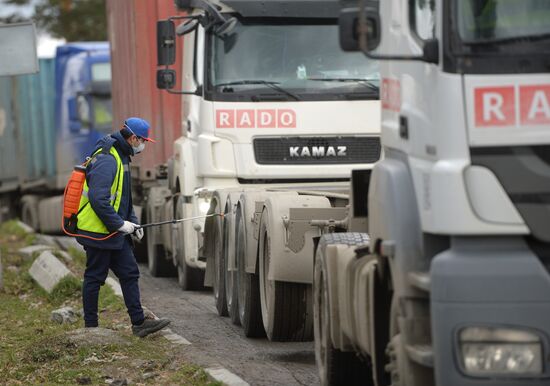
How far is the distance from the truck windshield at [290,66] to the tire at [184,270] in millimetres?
2262

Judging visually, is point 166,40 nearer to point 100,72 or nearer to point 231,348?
point 231,348

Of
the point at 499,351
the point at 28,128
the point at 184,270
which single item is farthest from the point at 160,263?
the point at 28,128

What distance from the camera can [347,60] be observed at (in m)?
14.4

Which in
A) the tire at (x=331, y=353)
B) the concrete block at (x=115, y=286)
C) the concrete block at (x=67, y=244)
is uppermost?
the tire at (x=331, y=353)

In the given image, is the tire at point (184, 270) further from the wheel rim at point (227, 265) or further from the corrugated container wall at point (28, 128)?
the corrugated container wall at point (28, 128)

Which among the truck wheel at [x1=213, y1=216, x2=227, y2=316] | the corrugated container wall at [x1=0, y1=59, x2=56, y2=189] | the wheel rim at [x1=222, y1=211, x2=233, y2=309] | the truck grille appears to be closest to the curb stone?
the wheel rim at [x1=222, y1=211, x2=233, y2=309]

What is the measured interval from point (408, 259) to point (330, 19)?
7.29 m

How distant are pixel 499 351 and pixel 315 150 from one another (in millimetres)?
7664

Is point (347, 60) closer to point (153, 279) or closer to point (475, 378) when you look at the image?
point (153, 279)

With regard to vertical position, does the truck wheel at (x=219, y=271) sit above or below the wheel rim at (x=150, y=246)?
above

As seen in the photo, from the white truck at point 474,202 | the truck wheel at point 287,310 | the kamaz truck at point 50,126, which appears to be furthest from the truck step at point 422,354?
the kamaz truck at point 50,126

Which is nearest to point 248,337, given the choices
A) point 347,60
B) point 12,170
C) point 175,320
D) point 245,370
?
point 175,320

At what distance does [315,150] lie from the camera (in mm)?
14461

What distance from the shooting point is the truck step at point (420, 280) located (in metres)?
7.13
